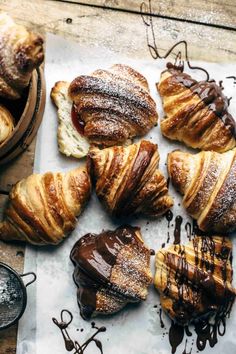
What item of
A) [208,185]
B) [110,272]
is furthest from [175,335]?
[208,185]

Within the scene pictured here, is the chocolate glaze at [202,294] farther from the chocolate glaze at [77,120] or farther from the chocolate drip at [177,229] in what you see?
the chocolate glaze at [77,120]

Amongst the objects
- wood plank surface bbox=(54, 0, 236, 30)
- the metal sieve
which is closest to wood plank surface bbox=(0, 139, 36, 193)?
the metal sieve

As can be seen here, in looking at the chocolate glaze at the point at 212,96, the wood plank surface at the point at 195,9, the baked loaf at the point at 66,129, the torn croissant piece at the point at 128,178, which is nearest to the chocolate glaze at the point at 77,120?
the baked loaf at the point at 66,129

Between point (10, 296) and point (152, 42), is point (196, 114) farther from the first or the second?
point (10, 296)

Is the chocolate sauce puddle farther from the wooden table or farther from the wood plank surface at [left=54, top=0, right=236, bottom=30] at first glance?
the wood plank surface at [left=54, top=0, right=236, bottom=30]

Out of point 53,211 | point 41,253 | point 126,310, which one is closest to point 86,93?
point 53,211

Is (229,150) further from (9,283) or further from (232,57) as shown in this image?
(9,283)
